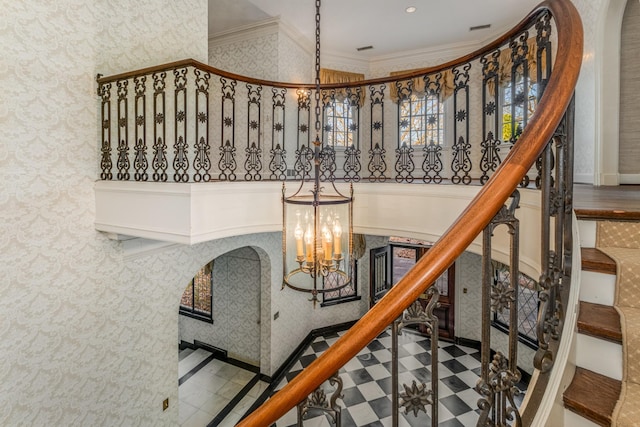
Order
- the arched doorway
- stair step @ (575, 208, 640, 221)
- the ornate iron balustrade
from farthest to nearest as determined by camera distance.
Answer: the arched doorway, the ornate iron balustrade, stair step @ (575, 208, 640, 221)

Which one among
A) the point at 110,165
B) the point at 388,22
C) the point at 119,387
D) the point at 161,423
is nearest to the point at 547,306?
the point at 110,165

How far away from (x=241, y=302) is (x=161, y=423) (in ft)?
7.38

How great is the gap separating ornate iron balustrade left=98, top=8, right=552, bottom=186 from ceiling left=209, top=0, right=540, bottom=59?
24.8 inches

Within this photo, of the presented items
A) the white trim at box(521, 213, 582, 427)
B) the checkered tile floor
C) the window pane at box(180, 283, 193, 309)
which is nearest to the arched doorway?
the window pane at box(180, 283, 193, 309)

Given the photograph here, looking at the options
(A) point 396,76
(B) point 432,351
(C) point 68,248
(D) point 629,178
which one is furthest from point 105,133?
(D) point 629,178

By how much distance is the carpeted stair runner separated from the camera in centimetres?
90

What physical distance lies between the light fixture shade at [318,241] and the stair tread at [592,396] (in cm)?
125

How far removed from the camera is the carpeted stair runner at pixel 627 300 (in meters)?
0.90

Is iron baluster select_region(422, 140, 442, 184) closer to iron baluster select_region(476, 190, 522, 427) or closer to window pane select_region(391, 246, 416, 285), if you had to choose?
iron baluster select_region(476, 190, 522, 427)

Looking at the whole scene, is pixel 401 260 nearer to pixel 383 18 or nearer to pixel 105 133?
pixel 383 18

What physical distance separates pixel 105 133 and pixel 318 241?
89.9 inches

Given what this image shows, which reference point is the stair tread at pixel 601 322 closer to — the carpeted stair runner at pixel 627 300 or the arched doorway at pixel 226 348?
the carpeted stair runner at pixel 627 300

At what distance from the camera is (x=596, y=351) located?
1062 mm

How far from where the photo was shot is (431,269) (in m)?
0.85
